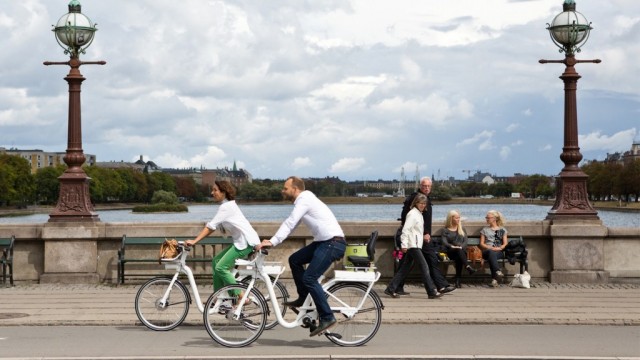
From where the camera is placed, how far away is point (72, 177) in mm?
16609

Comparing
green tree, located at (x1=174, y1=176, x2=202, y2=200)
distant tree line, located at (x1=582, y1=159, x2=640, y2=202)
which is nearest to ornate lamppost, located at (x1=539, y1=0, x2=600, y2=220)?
distant tree line, located at (x1=582, y1=159, x2=640, y2=202)

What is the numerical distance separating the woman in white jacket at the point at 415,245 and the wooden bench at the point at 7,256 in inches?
228

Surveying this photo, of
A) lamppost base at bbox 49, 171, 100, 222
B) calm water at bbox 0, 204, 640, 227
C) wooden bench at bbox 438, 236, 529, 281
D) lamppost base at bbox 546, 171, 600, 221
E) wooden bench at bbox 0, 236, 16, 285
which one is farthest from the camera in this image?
calm water at bbox 0, 204, 640, 227

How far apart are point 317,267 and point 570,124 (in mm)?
8135

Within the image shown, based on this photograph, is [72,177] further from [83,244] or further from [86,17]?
[86,17]

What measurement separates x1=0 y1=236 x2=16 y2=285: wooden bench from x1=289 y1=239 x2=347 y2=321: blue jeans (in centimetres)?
709

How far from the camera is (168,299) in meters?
11.2

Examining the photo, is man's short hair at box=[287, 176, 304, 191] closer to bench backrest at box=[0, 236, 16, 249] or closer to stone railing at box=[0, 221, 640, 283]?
stone railing at box=[0, 221, 640, 283]

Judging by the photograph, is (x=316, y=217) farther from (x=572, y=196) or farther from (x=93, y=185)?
(x=93, y=185)

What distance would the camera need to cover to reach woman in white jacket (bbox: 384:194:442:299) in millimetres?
14133

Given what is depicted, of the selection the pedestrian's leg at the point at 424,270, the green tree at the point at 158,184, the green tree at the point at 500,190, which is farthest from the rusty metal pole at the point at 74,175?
the green tree at the point at 158,184

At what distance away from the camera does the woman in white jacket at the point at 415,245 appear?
1413 centimetres

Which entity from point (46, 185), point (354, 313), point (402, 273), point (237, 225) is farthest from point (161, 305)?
point (46, 185)

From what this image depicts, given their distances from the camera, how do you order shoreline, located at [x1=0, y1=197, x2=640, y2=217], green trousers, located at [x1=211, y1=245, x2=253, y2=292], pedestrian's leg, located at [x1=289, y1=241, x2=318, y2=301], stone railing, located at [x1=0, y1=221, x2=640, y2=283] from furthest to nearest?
shoreline, located at [x1=0, y1=197, x2=640, y2=217], stone railing, located at [x1=0, y1=221, x2=640, y2=283], green trousers, located at [x1=211, y1=245, x2=253, y2=292], pedestrian's leg, located at [x1=289, y1=241, x2=318, y2=301]
